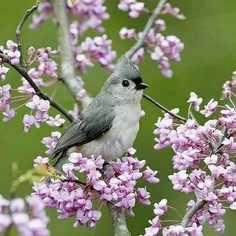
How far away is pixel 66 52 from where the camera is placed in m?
4.48

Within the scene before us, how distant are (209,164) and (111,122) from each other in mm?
1211

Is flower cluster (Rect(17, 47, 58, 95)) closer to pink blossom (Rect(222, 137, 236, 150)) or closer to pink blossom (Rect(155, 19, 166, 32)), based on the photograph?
pink blossom (Rect(155, 19, 166, 32))

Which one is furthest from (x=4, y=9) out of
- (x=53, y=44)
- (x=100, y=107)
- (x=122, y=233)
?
(x=122, y=233)

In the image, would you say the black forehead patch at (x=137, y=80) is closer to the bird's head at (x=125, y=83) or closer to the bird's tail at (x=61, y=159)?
the bird's head at (x=125, y=83)

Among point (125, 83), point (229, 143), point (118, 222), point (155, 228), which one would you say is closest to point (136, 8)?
point (125, 83)

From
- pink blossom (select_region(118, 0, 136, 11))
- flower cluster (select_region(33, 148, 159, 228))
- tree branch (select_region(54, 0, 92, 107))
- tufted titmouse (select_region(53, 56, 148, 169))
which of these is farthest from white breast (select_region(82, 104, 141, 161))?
pink blossom (select_region(118, 0, 136, 11))

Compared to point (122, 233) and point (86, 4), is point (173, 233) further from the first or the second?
point (86, 4)

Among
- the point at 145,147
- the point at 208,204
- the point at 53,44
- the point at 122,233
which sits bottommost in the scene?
the point at 145,147

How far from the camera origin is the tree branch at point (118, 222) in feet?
10.5

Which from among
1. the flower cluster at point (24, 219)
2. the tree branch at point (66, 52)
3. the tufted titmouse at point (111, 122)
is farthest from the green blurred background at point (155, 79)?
the flower cluster at point (24, 219)

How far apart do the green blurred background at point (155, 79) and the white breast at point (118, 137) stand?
2169 mm

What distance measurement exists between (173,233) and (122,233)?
535 mm

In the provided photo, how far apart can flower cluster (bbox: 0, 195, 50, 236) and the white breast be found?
78.1 inches

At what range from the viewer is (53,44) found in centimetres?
695
